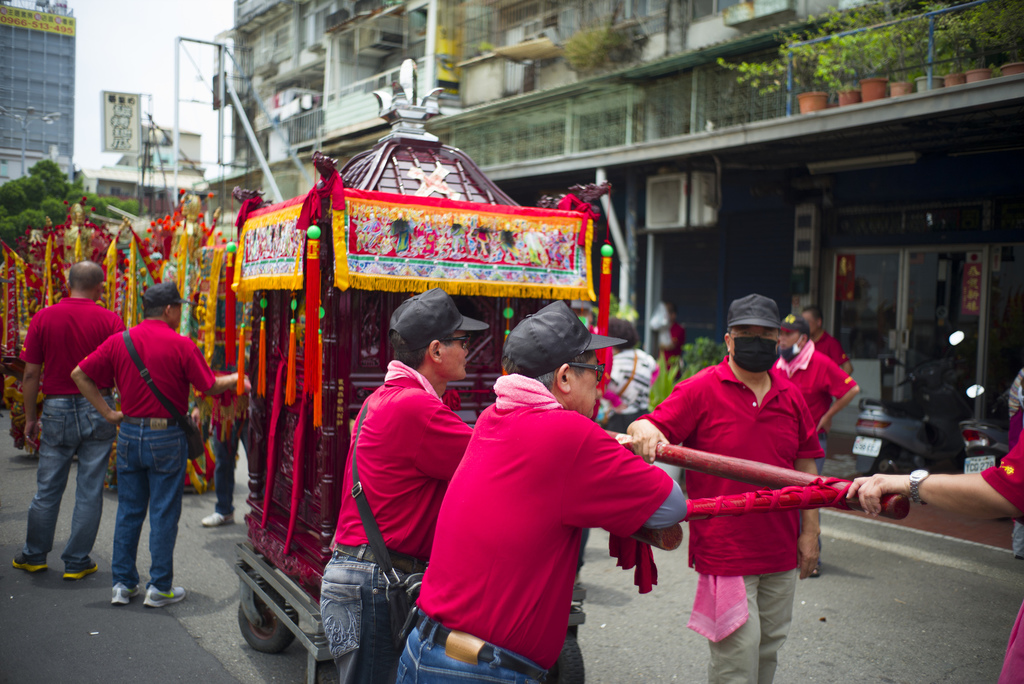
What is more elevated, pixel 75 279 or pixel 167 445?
pixel 75 279

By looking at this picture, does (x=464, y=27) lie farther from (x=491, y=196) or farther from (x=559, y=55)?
(x=491, y=196)

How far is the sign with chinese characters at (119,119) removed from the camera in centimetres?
612

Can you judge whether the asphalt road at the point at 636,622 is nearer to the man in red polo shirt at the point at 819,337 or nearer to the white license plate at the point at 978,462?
the white license plate at the point at 978,462

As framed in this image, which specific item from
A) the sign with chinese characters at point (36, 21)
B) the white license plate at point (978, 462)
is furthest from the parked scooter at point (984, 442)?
the sign with chinese characters at point (36, 21)

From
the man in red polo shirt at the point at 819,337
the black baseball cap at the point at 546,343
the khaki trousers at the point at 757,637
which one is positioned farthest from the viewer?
the man in red polo shirt at the point at 819,337

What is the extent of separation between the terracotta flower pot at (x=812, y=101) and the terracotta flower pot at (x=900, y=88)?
87cm

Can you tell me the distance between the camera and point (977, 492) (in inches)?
83.0

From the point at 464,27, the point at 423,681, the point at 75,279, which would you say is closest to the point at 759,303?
the point at 423,681

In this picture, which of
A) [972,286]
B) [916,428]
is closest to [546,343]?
[916,428]

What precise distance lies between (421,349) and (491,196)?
6.53 feet

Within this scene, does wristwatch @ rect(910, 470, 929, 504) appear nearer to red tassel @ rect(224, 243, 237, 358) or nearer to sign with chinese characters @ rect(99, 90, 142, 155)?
red tassel @ rect(224, 243, 237, 358)

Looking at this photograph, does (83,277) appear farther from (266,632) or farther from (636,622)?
(636,622)

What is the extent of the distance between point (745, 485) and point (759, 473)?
91 centimetres

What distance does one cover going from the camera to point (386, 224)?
Result: 3.96 m
